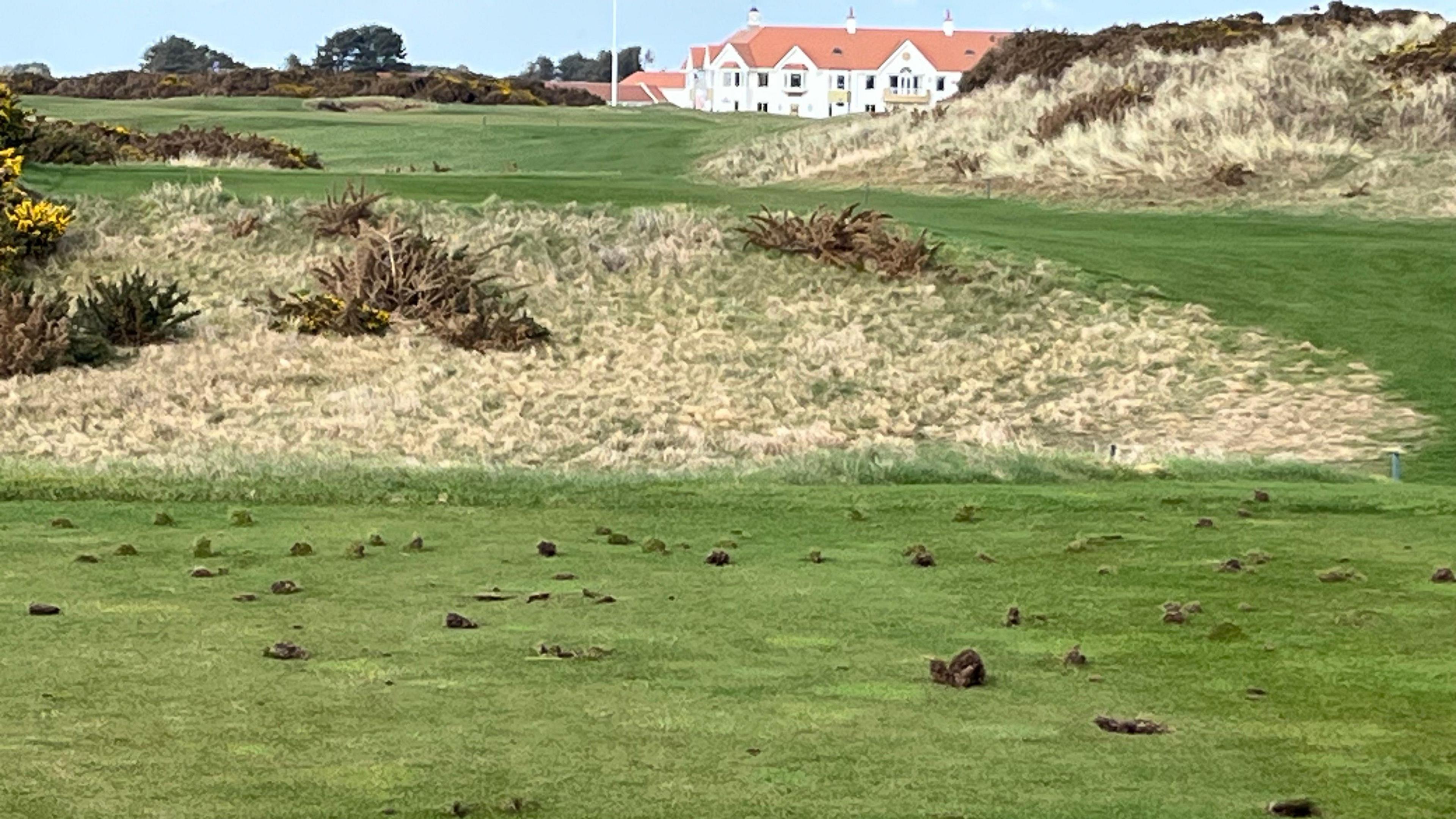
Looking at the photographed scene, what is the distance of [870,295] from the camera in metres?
22.9

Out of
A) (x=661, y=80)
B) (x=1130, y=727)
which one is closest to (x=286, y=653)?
(x=1130, y=727)

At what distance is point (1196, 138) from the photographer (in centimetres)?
3456

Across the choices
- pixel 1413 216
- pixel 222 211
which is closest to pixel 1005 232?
pixel 1413 216

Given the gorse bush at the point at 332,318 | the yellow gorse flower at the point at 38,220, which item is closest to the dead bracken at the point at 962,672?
the gorse bush at the point at 332,318

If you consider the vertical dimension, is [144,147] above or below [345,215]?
above

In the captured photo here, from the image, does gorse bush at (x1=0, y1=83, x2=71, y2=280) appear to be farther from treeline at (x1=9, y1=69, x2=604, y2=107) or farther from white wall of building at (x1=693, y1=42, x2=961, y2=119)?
white wall of building at (x1=693, y1=42, x2=961, y2=119)

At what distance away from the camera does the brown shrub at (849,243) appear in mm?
23422

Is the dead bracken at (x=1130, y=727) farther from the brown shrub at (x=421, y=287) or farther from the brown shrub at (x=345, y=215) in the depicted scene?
the brown shrub at (x=345, y=215)

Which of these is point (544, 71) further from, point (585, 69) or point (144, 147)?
point (144, 147)

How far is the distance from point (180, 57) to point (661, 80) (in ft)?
186

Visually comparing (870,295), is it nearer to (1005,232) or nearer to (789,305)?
(789,305)

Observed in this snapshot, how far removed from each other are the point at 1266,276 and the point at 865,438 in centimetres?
687

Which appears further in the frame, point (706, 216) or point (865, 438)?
point (706, 216)

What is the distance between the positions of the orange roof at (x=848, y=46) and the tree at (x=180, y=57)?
1590 inches
